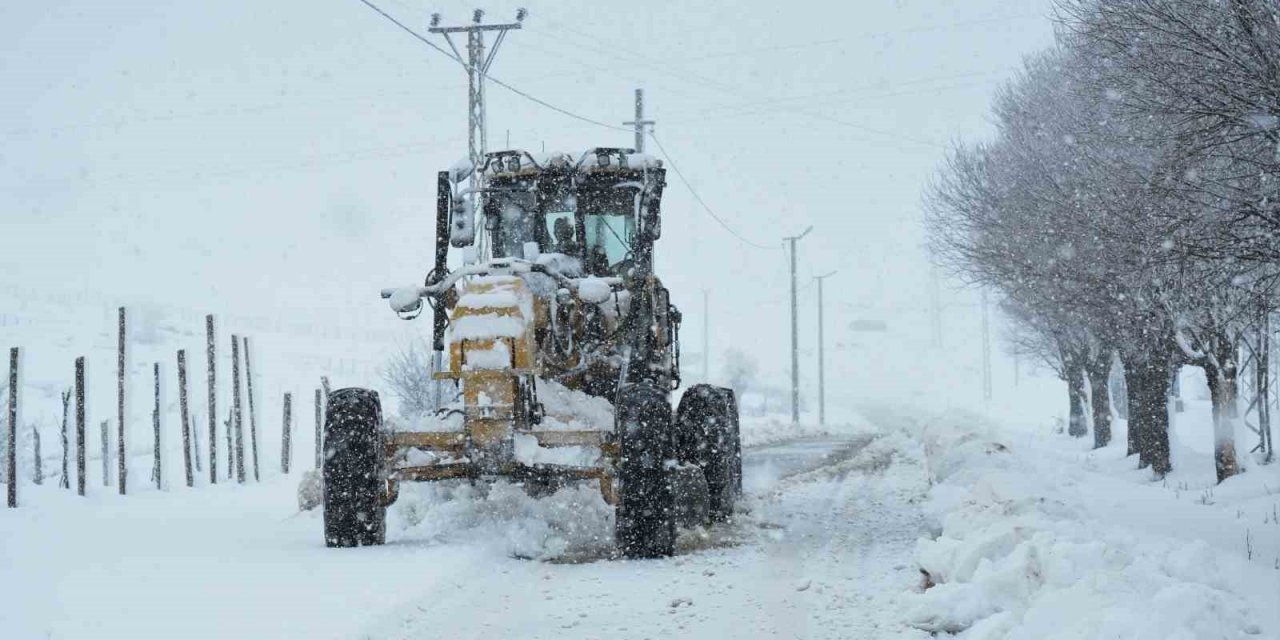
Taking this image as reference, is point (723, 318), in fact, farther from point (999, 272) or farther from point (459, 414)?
point (459, 414)

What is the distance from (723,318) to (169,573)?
464 feet

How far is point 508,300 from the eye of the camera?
8688 millimetres

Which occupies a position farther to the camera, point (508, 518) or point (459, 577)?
point (508, 518)

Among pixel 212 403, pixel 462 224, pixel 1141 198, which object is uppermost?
pixel 1141 198

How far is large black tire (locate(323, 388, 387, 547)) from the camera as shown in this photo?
8641 mm

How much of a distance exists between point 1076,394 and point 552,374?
1082 inches

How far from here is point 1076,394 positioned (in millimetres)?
33406

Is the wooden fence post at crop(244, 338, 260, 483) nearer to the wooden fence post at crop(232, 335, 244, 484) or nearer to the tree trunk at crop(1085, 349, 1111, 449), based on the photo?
the wooden fence post at crop(232, 335, 244, 484)

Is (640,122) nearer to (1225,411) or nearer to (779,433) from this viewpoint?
(779,433)

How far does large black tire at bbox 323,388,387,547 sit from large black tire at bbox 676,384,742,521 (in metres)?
3.00

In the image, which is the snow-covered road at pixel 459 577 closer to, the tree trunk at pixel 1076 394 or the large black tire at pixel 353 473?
the large black tire at pixel 353 473

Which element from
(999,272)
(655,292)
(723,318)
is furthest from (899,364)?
(655,292)

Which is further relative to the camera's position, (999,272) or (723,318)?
(723,318)

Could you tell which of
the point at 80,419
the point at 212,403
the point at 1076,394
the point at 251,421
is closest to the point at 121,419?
the point at 80,419
